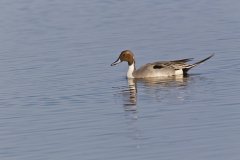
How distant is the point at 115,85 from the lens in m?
21.3

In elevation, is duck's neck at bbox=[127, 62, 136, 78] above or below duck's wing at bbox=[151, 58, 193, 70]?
below

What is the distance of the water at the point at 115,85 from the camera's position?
15031 millimetres

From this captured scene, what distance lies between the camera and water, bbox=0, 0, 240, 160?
1503cm

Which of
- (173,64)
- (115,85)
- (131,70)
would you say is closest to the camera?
(115,85)

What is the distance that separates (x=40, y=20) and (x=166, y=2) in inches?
218

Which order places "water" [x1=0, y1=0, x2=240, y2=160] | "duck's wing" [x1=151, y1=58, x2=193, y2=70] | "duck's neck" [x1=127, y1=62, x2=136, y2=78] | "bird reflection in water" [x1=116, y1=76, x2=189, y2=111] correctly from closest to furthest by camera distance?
"water" [x1=0, y1=0, x2=240, y2=160]
"bird reflection in water" [x1=116, y1=76, x2=189, y2=111]
"duck's wing" [x1=151, y1=58, x2=193, y2=70]
"duck's neck" [x1=127, y1=62, x2=136, y2=78]

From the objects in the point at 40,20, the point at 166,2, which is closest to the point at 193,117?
the point at 40,20

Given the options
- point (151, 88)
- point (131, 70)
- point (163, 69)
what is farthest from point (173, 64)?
point (151, 88)

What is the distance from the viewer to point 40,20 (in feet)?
106

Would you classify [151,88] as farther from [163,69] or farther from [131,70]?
[131,70]

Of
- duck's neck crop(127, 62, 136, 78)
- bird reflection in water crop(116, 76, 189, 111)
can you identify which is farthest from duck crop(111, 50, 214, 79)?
bird reflection in water crop(116, 76, 189, 111)

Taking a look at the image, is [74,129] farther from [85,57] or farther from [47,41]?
[47,41]

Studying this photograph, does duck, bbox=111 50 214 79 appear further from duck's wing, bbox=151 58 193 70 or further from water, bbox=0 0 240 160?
water, bbox=0 0 240 160

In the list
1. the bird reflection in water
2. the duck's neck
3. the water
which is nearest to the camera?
the water
